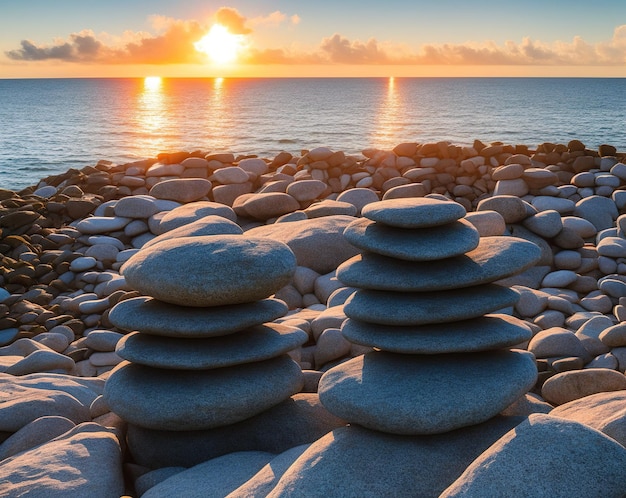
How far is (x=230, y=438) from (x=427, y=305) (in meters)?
1.52

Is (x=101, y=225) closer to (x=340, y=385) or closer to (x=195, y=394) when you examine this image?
(x=195, y=394)

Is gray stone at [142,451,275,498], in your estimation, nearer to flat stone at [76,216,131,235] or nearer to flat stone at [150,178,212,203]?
flat stone at [76,216,131,235]

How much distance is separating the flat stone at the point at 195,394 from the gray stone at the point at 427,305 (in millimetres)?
742

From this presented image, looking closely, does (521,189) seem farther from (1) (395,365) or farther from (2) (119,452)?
(2) (119,452)

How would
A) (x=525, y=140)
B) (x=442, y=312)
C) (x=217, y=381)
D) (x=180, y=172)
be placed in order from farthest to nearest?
(x=525, y=140), (x=180, y=172), (x=217, y=381), (x=442, y=312)

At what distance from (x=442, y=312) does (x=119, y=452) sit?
212 centimetres

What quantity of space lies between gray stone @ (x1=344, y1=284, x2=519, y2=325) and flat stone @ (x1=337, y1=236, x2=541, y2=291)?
89 millimetres

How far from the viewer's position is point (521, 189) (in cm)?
1108

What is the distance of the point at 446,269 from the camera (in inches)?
155

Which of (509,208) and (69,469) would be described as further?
(509,208)

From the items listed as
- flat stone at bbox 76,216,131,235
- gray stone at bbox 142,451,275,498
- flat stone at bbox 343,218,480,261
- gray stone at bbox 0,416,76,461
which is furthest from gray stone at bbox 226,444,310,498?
flat stone at bbox 76,216,131,235

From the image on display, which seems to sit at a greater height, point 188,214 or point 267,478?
point 188,214

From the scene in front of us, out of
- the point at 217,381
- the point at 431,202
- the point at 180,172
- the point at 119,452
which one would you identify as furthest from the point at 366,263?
the point at 180,172

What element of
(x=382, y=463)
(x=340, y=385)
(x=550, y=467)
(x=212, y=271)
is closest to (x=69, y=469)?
(x=212, y=271)
